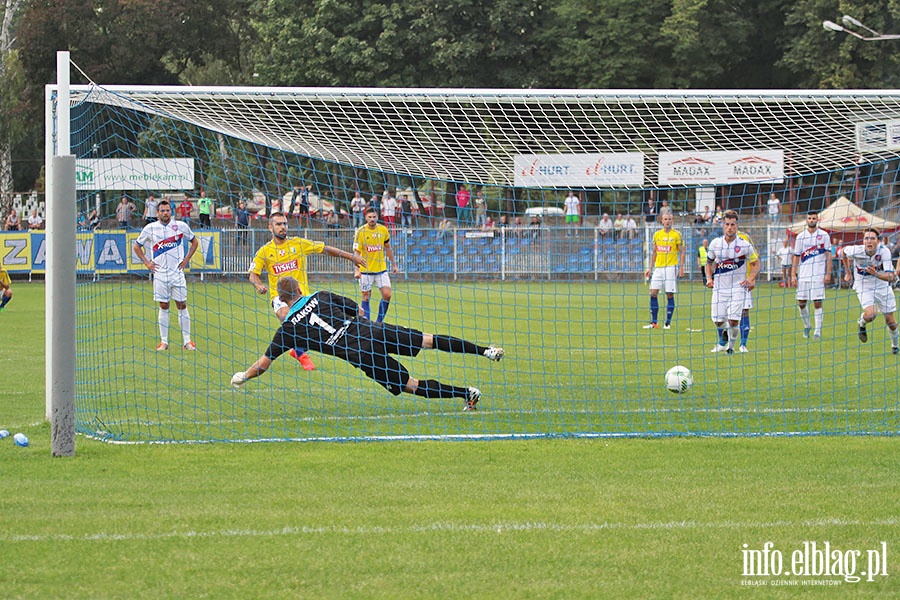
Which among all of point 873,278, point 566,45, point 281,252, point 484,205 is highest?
point 566,45


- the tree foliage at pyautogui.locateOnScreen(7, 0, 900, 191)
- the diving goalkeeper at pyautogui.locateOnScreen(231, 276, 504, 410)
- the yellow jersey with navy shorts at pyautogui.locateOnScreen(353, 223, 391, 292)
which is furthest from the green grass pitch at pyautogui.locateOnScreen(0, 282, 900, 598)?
the tree foliage at pyautogui.locateOnScreen(7, 0, 900, 191)

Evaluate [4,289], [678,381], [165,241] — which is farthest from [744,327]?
[4,289]

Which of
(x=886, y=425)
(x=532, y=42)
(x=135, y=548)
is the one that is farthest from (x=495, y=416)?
(x=532, y=42)

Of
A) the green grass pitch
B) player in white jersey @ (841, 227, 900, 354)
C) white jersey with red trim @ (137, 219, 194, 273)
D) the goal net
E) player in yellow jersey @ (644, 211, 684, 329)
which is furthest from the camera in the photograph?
player in yellow jersey @ (644, 211, 684, 329)

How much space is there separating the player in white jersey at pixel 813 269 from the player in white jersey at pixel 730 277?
1972 mm

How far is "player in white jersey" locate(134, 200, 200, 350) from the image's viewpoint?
1521cm

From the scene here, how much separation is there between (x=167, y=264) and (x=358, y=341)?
21.9ft

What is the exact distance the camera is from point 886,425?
9.59 meters

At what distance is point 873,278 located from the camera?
52.3 feet

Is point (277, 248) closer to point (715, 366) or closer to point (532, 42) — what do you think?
point (715, 366)

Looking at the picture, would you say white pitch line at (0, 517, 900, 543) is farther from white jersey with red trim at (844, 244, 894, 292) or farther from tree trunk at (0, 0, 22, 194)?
tree trunk at (0, 0, 22, 194)

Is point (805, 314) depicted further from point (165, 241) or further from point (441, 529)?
point (441, 529)

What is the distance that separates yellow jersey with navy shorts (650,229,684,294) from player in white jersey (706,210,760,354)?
3068mm

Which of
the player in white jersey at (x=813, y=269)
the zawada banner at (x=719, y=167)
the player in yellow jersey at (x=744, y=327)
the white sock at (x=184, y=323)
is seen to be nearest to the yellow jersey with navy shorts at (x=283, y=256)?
the white sock at (x=184, y=323)
